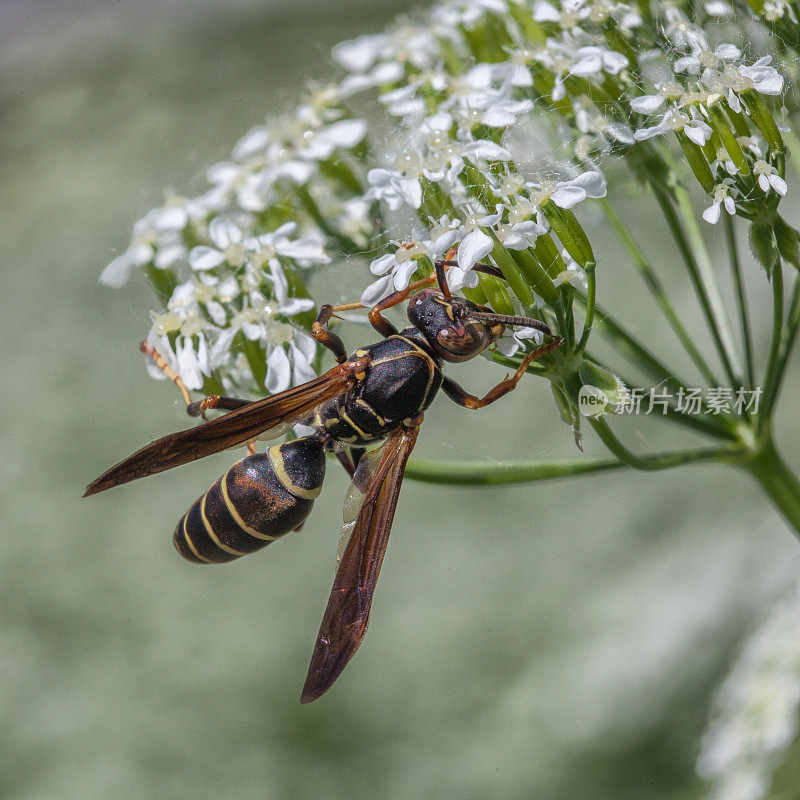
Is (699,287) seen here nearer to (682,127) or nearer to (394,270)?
(682,127)

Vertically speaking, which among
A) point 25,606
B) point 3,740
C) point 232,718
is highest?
point 25,606

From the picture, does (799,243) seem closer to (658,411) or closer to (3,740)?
(658,411)

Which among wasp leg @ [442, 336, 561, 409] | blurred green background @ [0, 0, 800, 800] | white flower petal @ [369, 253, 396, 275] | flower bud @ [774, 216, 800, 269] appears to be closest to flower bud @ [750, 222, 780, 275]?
flower bud @ [774, 216, 800, 269]

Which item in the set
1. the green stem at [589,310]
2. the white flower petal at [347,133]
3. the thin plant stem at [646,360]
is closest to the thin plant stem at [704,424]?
the thin plant stem at [646,360]

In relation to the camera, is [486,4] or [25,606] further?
[25,606]

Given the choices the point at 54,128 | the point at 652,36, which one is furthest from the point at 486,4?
the point at 54,128

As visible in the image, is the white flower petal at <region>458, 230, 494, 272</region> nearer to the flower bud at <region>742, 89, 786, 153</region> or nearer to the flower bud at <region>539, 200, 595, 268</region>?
the flower bud at <region>539, 200, 595, 268</region>

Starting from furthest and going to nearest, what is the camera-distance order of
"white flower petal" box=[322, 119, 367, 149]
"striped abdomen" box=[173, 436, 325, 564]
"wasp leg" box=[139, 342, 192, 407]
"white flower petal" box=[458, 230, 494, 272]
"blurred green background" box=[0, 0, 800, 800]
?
"blurred green background" box=[0, 0, 800, 800] < "white flower petal" box=[322, 119, 367, 149] < "wasp leg" box=[139, 342, 192, 407] < "striped abdomen" box=[173, 436, 325, 564] < "white flower petal" box=[458, 230, 494, 272]

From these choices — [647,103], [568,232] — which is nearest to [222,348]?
[568,232]

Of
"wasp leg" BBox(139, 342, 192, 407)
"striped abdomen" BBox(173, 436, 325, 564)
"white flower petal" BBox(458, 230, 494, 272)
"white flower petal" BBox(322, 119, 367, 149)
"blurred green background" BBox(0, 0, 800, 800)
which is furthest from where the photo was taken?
"blurred green background" BBox(0, 0, 800, 800)
